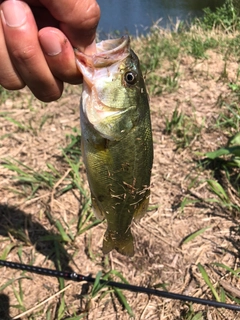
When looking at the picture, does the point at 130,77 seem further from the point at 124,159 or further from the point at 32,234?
the point at 32,234

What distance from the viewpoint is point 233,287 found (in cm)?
225

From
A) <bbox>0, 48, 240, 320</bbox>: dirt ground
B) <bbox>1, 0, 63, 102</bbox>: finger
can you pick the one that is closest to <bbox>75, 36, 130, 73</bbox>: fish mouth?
<bbox>1, 0, 63, 102</bbox>: finger

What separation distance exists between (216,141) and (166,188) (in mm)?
705

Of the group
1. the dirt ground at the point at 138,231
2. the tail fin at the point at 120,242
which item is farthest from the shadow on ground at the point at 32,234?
the tail fin at the point at 120,242

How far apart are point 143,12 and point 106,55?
9.59 meters

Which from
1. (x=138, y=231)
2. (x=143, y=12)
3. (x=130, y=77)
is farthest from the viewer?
(x=143, y=12)

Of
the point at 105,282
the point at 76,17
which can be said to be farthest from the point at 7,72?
the point at 105,282

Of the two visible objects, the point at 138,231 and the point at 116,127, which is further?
the point at 138,231

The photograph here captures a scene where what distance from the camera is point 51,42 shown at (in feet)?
4.19

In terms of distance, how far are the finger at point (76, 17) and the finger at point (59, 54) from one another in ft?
0.11

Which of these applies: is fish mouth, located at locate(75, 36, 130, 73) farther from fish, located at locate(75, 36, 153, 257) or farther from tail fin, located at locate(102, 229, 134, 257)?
tail fin, located at locate(102, 229, 134, 257)

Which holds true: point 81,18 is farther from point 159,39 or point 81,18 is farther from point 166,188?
point 159,39

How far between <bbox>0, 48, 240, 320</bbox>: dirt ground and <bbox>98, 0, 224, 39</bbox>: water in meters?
5.62

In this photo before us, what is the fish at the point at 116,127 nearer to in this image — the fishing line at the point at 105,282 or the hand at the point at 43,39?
the hand at the point at 43,39
